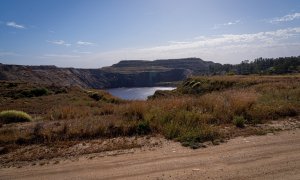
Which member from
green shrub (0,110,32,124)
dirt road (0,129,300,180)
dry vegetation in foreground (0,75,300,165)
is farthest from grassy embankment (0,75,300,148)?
green shrub (0,110,32,124)

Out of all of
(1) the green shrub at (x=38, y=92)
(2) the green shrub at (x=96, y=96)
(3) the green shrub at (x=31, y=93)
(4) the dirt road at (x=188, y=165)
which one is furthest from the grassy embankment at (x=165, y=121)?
(1) the green shrub at (x=38, y=92)

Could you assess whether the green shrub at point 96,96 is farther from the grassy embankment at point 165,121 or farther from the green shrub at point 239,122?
the green shrub at point 239,122

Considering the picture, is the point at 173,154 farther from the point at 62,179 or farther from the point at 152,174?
the point at 62,179

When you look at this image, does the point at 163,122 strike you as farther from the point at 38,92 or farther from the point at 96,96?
the point at 38,92

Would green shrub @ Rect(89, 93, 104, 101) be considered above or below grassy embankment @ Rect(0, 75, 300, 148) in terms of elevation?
below

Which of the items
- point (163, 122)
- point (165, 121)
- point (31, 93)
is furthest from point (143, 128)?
point (31, 93)

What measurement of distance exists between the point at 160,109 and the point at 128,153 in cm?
391

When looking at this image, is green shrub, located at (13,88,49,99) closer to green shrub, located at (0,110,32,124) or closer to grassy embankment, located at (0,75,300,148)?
green shrub, located at (0,110,32,124)

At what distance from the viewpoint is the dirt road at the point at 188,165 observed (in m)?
5.84

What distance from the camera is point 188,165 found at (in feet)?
20.9

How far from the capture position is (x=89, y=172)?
243 inches

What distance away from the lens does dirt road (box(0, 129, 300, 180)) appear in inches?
230

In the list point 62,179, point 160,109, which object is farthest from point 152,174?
point 160,109

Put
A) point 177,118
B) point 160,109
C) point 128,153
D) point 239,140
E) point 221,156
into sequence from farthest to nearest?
point 160,109, point 177,118, point 239,140, point 128,153, point 221,156
